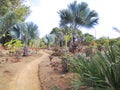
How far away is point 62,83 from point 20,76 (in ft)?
12.6

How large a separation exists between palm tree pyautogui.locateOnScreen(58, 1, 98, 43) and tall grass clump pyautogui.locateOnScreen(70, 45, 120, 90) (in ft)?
54.2

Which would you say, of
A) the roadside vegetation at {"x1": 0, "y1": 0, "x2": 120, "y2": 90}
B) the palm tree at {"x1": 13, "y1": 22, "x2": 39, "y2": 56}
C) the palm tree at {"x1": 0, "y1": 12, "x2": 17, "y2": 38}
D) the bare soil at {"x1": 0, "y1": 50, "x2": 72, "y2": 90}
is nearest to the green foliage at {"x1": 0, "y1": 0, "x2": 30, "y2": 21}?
the roadside vegetation at {"x1": 0, "y1": 0, "x2": 120, "y2": 90}

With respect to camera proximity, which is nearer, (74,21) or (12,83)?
(12,83)

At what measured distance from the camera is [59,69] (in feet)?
46.4

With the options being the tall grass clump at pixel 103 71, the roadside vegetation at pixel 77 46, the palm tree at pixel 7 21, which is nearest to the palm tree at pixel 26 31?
the roadside vegetation at pixel 77 46

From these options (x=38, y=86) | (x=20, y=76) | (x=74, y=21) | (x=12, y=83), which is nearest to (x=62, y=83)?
(x=38, y=86)

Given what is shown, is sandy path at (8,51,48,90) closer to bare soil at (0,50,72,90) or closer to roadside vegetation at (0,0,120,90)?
bare soil at (0,50,72,90)

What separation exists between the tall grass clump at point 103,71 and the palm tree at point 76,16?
16505 millimetres

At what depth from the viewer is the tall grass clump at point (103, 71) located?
19.4 feet

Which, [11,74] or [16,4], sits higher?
[16,4]

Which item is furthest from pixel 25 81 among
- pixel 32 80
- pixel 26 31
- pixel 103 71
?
pixel 26 31

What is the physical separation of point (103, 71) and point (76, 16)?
18157mm

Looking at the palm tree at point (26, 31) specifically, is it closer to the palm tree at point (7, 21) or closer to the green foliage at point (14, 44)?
the green foliage at point (14, 44)

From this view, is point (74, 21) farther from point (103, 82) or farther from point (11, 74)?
point (103, 82)
